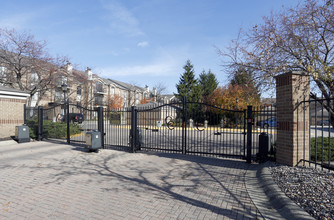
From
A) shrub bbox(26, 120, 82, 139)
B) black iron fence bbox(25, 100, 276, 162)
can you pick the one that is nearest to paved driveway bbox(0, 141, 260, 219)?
black iron fence bbox(25, 100, 276, 162)

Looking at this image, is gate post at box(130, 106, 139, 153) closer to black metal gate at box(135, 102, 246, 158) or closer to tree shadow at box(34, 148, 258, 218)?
black metal gate at box(135, 102, 246, 158)

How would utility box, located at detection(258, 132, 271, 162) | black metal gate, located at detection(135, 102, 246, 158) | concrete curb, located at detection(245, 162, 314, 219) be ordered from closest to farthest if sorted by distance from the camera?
concrete curb, located at detection(245, 162, 314, 219), utility box, located at detection(258, 132, 271, 162), black metal gate, located at detection(135, 102, 246, 158)

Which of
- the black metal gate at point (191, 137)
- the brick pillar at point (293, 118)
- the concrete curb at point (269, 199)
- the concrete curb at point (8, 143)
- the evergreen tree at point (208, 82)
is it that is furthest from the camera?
the evergreen tree at point (208, 82)

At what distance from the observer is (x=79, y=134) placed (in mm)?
15906

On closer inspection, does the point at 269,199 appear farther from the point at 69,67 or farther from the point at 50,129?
the point at 69,67

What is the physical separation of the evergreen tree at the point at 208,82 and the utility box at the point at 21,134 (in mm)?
31921

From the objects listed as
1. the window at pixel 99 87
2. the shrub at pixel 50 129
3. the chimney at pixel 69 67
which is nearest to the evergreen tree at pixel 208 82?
the window at pixel 99 87

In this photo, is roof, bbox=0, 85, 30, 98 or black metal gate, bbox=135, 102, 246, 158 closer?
black metal gate, bbox=135, 102, 246, 158

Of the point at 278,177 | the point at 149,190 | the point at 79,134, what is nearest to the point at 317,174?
the point at 278,177

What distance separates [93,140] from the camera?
8.79 meters

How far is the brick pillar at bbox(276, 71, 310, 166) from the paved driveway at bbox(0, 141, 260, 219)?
1399 mm

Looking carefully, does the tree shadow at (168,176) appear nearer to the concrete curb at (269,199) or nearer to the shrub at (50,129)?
the concrete curb at (269,199)

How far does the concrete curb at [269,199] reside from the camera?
3366 millimetres

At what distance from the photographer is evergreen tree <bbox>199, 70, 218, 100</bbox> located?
40.6 m
